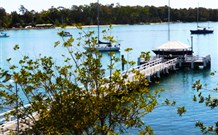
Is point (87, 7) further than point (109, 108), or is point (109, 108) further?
point (87, 7)

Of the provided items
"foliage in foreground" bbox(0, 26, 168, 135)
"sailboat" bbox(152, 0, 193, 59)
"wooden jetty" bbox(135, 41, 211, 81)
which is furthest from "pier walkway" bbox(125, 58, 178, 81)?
"foliage in foreground" bbox(0, 26, 168, 135)

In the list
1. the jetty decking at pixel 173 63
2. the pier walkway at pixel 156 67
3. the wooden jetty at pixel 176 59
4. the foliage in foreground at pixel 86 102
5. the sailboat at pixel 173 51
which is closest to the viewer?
the foliage in foreground at pixel 86 102

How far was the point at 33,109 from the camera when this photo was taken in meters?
9.28

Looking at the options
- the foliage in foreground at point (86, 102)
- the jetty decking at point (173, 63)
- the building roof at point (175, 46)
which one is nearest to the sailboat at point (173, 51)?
the building roof at point (175, 46)

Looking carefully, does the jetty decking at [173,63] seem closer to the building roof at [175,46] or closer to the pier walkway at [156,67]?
the pier walkway at [156,67]

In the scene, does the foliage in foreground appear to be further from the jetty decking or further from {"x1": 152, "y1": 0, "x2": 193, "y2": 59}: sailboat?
{"x1": 152, "y1": 0, "x2": 193, "y2": 59}: sailboat

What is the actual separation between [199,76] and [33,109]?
3927 cm

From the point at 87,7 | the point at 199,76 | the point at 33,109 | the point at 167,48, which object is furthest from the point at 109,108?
the point at 87,7

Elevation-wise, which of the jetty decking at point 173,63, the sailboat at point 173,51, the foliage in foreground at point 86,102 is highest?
the foliage in foreground at point 86,102

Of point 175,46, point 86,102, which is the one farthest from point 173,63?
point 86,102

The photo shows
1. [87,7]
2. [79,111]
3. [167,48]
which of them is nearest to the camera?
[79,111]

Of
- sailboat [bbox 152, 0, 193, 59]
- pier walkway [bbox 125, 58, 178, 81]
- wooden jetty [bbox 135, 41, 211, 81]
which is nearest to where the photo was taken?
pier walkway [bbox 125, 58, 178, 81]

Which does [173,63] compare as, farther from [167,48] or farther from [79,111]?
[79,111]

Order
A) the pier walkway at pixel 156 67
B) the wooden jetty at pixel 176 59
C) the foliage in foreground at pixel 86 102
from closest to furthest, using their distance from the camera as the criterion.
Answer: the foliage in foreground at pixel 86 102 < the pier walkway at pixel 156 67 < the wooden jetty at pixel 176 59
